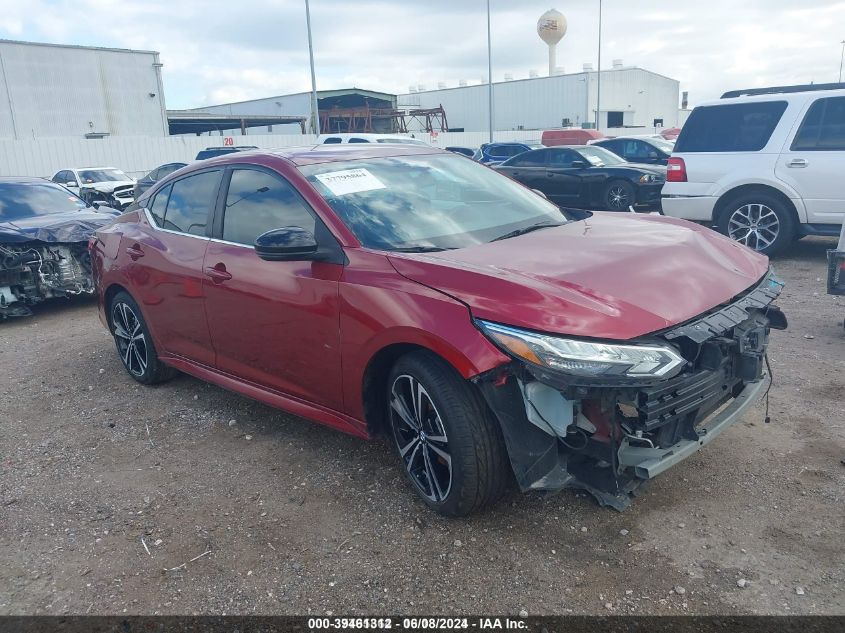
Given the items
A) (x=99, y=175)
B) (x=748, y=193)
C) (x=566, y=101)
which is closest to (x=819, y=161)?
(x=748, y=193)

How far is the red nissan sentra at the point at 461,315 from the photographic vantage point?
2734 mm

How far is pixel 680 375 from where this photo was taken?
2729 millimetres

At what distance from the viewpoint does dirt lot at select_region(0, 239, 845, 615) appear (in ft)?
8.87

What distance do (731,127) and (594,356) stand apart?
700 centimetres

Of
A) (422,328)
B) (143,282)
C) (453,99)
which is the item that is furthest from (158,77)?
(422,328)

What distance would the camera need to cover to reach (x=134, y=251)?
4941 mm

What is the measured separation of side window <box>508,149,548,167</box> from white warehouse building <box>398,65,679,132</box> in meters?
36.2

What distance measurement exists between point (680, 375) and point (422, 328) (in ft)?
3.51

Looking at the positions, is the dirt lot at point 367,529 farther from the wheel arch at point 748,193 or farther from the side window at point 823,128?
the side window at point 823,128

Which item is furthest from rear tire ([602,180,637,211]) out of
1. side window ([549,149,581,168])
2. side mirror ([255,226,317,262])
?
side mirror ([255,226,317,262])

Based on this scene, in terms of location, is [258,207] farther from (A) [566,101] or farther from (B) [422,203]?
(A) [566,101]

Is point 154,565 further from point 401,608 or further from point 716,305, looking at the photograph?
point 716,305

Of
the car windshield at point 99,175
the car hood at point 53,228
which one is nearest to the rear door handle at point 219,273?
the car hood at point 53,228

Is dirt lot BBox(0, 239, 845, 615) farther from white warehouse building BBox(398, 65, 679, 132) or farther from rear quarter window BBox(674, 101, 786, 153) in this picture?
white warehouse building BBox(398, 65, 679, 132)
